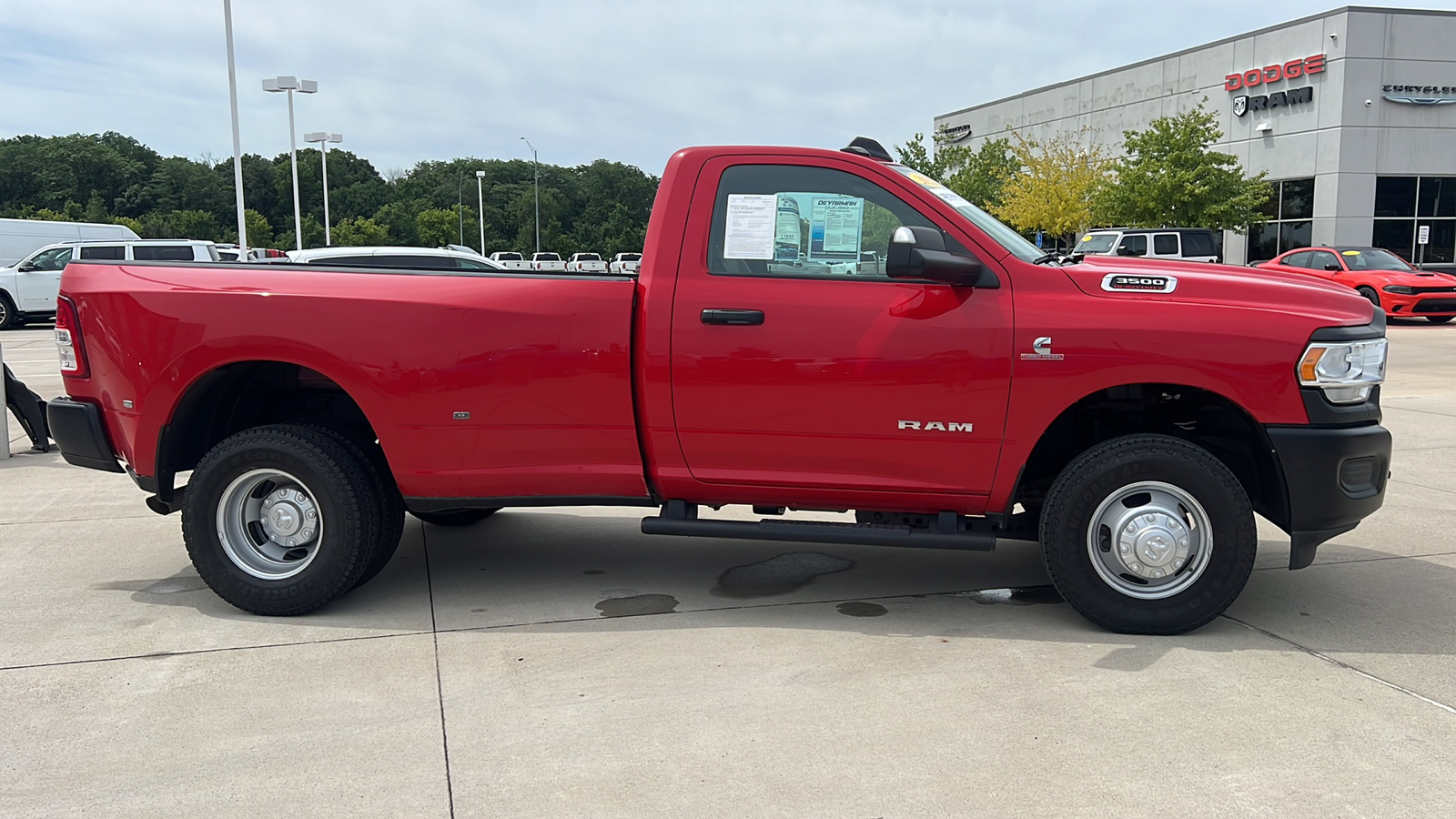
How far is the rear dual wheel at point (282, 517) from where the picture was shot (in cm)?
471

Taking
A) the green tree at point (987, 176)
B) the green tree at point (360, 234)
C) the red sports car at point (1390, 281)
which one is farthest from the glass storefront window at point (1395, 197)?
the green tree at point (360, 234)

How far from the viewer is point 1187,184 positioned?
1276 inches

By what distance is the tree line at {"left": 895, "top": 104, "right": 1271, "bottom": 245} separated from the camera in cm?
3269

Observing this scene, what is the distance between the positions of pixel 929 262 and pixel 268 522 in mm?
3065

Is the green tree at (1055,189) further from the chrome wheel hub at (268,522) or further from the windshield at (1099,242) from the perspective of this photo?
the chrome wheel hub at (268,522)

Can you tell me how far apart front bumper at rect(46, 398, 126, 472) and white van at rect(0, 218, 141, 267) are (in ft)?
90.6

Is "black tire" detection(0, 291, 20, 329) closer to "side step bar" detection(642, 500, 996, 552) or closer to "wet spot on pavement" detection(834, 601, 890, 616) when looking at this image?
"side step bar" detection(642, 500, 996, 552)

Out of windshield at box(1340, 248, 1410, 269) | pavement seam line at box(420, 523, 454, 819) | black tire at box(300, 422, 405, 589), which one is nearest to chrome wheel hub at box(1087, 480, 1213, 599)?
pavement seam line at box(420, 523, 454, 819)

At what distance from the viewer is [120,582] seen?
5.34m

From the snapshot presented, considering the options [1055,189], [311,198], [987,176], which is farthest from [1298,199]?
[311,198]

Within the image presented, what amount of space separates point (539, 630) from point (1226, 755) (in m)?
2.63

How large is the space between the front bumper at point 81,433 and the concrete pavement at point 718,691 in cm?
65

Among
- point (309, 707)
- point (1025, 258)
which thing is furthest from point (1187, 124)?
point (309, 707)

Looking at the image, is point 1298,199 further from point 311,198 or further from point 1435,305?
point 311,198
